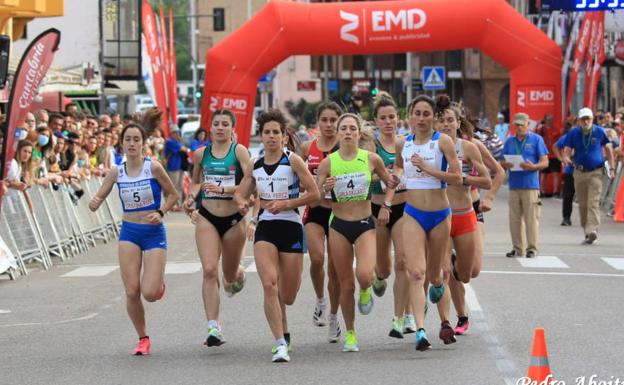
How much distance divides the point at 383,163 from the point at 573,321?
252cm

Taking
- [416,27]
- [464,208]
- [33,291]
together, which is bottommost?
[33,291]

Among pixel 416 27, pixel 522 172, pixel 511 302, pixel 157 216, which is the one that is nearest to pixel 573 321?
pixel 511 302

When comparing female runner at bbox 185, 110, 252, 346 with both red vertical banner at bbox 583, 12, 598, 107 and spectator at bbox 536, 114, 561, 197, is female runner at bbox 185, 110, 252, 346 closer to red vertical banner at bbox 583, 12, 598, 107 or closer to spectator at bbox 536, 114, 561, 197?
spectator at bbox 536, 114, 561, 197

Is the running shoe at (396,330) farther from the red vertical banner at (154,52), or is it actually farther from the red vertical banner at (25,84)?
the red vertical banner at (154,52)

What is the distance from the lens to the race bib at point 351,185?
38.6 feet

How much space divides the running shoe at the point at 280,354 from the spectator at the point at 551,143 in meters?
23.5

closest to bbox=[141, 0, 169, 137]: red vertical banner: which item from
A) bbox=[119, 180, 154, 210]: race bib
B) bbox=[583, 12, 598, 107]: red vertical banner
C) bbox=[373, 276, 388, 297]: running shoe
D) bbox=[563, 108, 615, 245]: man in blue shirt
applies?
bbox=[583, 12, 598, 107]: red vertical banner

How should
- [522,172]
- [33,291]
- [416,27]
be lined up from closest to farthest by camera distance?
[33,291] < [522,172] < [416,27]

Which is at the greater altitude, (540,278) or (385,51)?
(385,51)

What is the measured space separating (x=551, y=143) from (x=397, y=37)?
15.2 ft

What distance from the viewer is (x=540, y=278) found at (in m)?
17.6

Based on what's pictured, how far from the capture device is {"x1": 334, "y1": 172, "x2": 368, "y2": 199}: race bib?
11773 mm

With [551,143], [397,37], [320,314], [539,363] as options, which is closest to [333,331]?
[320,314]

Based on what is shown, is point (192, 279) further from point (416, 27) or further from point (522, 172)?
point (416, 27)
